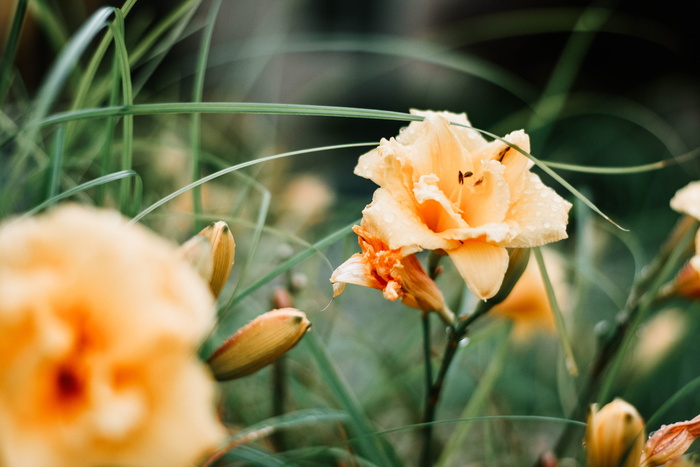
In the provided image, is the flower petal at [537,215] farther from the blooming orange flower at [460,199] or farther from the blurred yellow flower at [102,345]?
the blurred yellow flower at [102,345]

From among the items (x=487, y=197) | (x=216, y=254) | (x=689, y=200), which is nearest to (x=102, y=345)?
(x=216, y=254)

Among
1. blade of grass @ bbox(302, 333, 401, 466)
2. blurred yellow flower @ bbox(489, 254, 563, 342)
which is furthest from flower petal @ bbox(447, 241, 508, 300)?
blurred yellow flower @ bbox(489, 254, 563, 342)

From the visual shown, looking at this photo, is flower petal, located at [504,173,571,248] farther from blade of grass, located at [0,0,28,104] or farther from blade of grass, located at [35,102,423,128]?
blade of grass, located at [0,0,28,104]

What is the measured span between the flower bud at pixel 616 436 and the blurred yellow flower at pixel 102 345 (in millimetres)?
221

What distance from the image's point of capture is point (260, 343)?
0.31 m

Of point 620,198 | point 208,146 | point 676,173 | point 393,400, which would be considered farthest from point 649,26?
point 393,400

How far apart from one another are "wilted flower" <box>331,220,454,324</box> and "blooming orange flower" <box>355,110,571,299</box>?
0.02 m

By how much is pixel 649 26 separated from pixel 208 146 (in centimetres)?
160

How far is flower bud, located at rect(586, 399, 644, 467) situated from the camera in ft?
1.02

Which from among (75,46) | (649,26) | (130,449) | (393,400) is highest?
(649,26)

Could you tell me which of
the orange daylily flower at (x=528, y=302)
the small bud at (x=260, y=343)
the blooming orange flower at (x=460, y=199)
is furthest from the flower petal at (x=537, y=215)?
the orange daylily flower at (x=528, y=302)

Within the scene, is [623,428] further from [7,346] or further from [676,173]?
[676,173]

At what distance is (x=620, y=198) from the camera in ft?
4.40

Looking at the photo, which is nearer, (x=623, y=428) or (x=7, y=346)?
(x=7, y=346)
